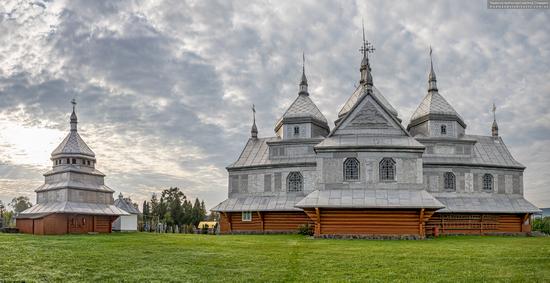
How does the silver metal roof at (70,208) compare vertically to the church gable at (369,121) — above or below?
below

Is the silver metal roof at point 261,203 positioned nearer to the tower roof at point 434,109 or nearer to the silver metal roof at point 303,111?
the silver metal roof at point 303,111

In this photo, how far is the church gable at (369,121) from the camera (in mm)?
33750

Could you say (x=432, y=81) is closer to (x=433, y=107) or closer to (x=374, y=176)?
(x=433, y=107)

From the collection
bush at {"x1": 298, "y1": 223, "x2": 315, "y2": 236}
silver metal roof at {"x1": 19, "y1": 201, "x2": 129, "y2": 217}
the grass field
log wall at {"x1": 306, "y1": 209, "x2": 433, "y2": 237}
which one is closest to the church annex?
log wall at {"x1": 306, "y1": 209, "x2": 433, "y2": 237}

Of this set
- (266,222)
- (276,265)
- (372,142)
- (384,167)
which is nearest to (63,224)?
(266,222)

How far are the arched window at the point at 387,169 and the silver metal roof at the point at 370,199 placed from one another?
0.98 metres

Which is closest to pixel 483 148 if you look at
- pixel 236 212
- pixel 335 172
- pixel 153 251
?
pixel 335 172

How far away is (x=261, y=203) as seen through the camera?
4066cm

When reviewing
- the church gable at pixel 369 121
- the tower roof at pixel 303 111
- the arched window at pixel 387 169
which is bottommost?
the arched window at pixel 387 169

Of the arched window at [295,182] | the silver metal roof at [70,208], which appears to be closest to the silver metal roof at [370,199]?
the arched window at [295,182]

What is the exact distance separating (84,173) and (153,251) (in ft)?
94.5

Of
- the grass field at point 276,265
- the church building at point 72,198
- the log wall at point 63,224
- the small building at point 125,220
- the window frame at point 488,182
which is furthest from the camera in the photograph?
the small building at point 125,220

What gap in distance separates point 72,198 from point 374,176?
27.0 m

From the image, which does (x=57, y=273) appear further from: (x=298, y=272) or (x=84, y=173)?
(x=84, y=173)
